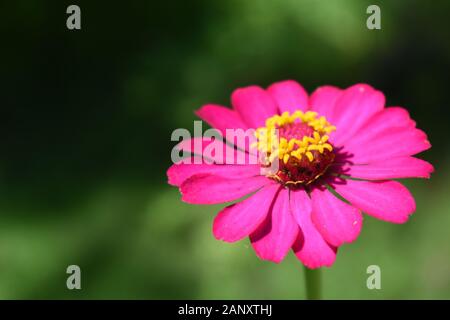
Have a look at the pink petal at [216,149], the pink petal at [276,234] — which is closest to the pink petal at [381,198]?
the pink petal at [276,234]

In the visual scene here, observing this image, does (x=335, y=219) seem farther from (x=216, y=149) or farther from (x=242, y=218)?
(x=216, y=149)

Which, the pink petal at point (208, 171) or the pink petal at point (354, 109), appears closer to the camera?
the pink petal at point (208, 171)

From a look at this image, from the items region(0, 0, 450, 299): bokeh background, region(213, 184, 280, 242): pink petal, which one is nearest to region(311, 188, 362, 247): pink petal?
region(213, 184, 280, 242): pink petal

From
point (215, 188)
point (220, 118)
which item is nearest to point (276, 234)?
point (215, 188)

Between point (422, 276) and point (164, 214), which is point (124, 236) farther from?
point (422, 276)

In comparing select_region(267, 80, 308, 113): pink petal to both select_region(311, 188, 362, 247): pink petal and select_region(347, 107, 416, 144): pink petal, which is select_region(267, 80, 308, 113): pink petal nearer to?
select_region(347, 107, 416, 144): pink petal

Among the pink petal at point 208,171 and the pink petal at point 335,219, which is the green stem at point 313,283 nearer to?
the pink petal at point 335,219

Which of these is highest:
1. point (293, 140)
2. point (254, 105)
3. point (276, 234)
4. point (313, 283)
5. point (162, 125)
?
point (162, 125)
